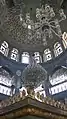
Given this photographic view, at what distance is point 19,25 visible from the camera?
13.2m

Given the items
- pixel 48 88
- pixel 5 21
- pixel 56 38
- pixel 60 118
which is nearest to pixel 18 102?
pixel 60 118

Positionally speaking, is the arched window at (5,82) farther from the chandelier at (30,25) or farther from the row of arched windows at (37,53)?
the chandelier at (30,25)

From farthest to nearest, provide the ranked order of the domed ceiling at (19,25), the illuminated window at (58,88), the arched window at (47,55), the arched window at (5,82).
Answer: the arched window at (47,55), the domed ceiling at (19,25), the arched window at (5,82), the illuminated window at (58,88)

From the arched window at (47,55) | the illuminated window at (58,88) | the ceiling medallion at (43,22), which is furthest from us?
the arched window at (47,55)

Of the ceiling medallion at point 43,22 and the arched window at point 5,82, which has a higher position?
the ceiling medallion at point 43,22

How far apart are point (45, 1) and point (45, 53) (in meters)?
3.89

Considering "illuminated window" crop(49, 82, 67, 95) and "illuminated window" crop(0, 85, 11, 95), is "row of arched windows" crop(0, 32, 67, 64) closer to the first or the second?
"illuminated window" crop(49, 82, 67, 95)

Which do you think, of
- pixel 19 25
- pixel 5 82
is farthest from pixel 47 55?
pixel 5 82

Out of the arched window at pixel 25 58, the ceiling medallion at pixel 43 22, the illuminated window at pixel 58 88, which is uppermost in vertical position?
the ceiling medallion at pixel 43 22

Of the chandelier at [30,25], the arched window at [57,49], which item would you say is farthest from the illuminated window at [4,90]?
the arched window at [57,49]

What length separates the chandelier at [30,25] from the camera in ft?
36.0

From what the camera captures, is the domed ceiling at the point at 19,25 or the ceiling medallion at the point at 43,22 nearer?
the ceiling medallion at the point at 43,22

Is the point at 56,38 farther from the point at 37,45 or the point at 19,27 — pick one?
the point at 19,27

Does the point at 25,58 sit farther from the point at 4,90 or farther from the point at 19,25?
the point at 4,90
